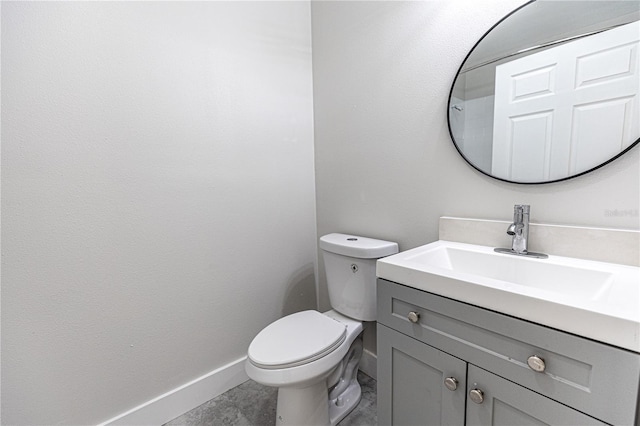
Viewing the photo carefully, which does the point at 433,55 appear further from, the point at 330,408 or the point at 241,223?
the point at 330,408

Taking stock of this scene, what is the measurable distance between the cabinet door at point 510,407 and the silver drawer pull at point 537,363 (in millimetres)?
69

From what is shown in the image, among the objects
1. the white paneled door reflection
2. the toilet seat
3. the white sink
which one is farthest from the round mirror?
the toilet seat

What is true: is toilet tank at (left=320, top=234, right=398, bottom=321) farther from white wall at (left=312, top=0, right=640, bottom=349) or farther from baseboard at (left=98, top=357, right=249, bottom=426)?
baseboard at (left=98, top=357, right=249, bottom=426)

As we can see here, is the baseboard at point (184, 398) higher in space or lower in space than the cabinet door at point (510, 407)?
lower

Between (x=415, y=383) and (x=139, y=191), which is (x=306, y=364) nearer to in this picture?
(x=415, y=383)

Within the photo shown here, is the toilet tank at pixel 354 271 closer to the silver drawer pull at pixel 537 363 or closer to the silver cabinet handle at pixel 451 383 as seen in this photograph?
the silver cabinet handle at pixel 451 383

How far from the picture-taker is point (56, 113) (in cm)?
105

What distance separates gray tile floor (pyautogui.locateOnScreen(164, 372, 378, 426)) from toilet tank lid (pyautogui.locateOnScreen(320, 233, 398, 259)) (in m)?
0.78

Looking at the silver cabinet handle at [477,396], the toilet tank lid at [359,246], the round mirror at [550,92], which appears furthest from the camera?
the toilet tank lid at [359,246]

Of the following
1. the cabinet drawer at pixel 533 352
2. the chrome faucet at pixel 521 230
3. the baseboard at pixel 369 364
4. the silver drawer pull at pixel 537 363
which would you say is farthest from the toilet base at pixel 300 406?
the chrome faucet at pixel 521 230

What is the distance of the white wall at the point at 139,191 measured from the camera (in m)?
1.03

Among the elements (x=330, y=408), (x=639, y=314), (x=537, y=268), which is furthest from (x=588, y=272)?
(x=330, y=408)

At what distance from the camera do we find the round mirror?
84cm

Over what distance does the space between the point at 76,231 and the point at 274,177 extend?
936 millimetres
